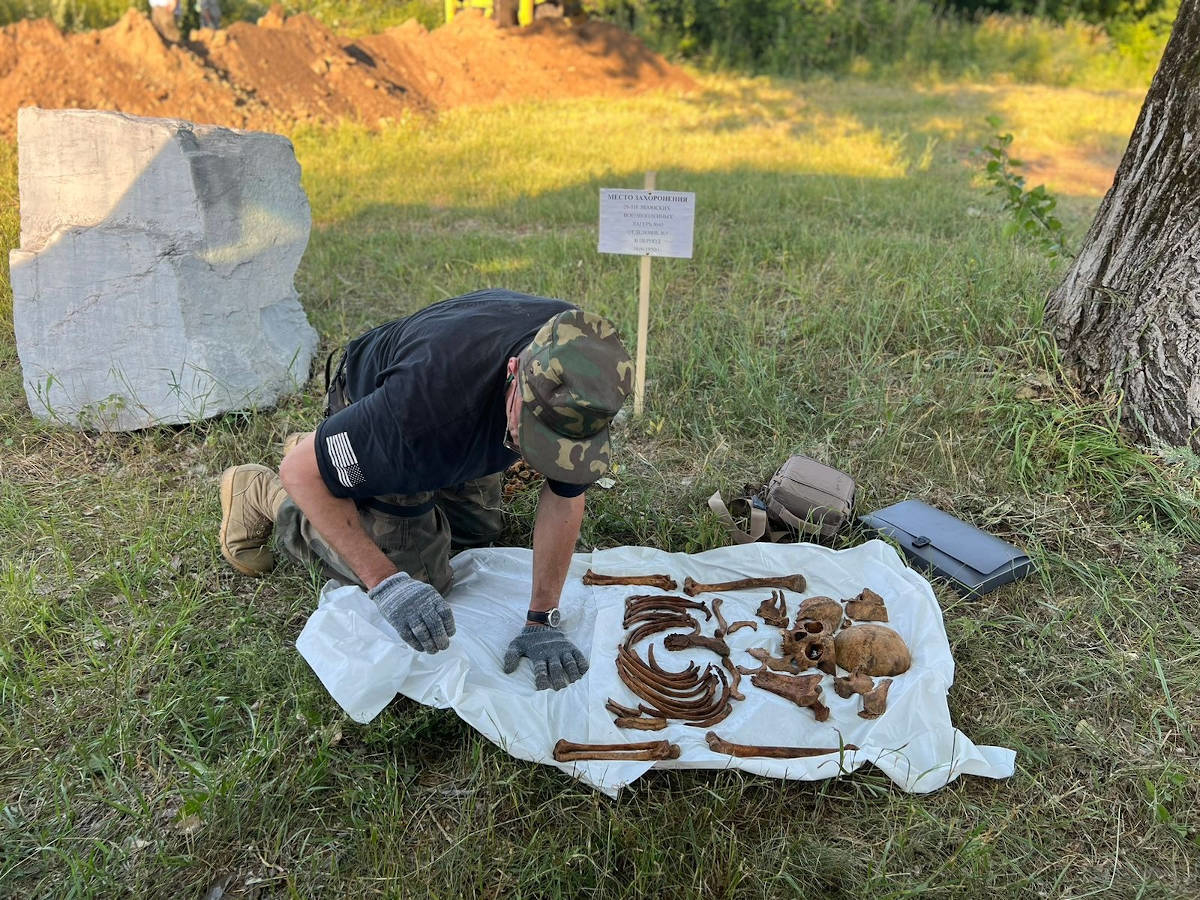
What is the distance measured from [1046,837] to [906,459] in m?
1.78

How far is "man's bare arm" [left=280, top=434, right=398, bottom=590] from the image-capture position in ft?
7.88

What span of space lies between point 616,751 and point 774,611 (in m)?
0.84

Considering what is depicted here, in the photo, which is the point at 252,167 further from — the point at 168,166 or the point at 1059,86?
the point at 1059,86

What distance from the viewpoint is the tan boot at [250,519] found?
302 centimetres

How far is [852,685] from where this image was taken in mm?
2566

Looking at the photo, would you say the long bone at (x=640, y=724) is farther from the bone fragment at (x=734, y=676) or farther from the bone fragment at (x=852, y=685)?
the bone fragment at (x=852, y=685)

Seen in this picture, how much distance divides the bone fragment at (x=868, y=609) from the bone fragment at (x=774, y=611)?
8.3 inches

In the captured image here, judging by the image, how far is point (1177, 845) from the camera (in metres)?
2.21

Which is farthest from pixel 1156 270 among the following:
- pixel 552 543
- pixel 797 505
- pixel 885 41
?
pixel 885 41

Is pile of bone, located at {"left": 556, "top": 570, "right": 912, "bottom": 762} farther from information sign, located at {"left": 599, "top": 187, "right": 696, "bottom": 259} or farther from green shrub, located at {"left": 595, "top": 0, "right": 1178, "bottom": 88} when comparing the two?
green shrub, located at {"left": 595, "top": 0, "right": 1178, "bottom": 88}

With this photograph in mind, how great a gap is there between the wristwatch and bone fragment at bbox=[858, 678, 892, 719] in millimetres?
968

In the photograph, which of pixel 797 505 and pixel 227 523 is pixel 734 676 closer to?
pixel 797 505

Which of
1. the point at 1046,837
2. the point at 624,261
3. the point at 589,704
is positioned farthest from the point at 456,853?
the point at 624,261

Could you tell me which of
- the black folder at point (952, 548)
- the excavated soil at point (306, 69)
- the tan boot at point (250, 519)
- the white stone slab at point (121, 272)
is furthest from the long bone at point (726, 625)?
the excavated soil at point (306, 69)
